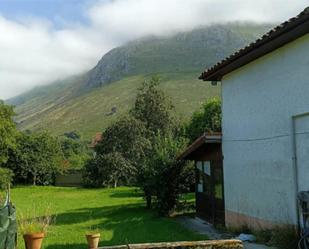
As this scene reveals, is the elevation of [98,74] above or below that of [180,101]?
above

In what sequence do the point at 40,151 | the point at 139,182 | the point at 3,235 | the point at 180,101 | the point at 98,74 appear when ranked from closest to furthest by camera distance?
the point at 3,235
the point at 139,182
the point at 40,151
the point at 180,101
the point at 98,74

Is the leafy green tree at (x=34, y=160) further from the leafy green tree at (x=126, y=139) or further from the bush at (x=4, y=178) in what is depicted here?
the leafy green tree at (x=126, y=139)

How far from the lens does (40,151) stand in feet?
173

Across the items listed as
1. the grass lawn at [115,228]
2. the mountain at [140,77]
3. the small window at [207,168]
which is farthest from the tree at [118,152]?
the mountain at [140,77]

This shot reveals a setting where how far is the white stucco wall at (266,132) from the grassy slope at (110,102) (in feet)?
267

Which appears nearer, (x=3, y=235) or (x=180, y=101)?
(x=3, y=235)

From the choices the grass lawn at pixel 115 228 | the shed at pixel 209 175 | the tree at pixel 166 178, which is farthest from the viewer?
the tree at pixel 166 178

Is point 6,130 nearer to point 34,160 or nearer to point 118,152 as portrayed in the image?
point 34,160

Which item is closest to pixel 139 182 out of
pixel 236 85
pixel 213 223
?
pixel 213 223

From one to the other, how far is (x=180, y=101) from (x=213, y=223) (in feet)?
288

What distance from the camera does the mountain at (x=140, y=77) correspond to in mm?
117625

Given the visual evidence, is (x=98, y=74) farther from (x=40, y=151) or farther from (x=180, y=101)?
(x=40, y=151)

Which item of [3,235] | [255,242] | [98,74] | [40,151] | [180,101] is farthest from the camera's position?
[98,74]

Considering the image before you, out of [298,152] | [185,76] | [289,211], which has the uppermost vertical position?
[185,76]
